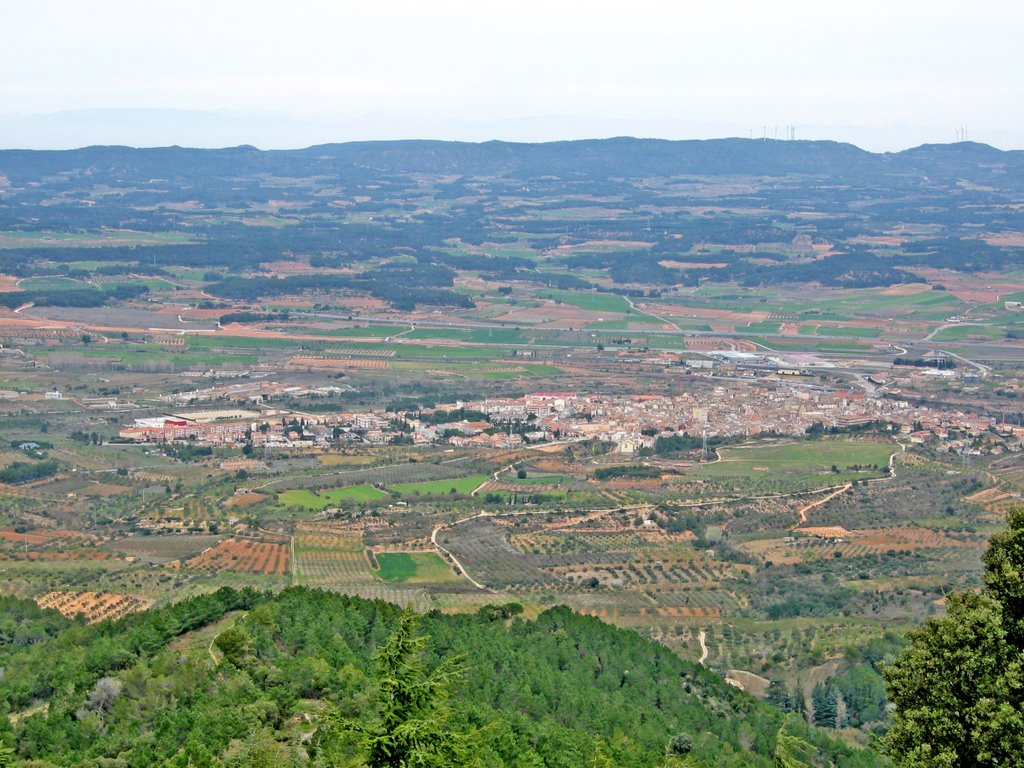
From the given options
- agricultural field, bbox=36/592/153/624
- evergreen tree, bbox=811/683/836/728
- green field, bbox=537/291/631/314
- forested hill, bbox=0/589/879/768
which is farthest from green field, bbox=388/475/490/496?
green field, bbox=537/291/631/314

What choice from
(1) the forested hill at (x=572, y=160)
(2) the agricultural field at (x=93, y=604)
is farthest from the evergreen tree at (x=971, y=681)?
(1) the forested hill at (x=572, y=160)

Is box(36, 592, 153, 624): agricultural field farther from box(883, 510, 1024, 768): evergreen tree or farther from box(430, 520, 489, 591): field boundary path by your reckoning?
box(883, 510, 1024, 768): evergreen tree

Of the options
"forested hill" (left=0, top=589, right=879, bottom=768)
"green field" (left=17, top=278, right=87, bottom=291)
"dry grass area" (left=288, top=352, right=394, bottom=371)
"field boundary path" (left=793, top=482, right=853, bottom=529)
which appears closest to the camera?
"forested hill" (left=0, top=589, right=879, bottom=768)

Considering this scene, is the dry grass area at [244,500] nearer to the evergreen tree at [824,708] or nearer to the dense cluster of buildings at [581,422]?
the dense cluster of buildings at [581,422]

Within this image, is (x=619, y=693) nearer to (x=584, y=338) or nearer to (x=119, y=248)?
(x=584, y=338)

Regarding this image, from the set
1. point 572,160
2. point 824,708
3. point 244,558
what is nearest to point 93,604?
point 244,558

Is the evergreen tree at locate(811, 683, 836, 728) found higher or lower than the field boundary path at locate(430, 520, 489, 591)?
higher

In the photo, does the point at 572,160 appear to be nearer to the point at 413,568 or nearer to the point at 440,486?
the point at 440,486

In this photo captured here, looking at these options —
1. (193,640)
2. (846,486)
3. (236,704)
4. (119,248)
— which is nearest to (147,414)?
(846,486)
